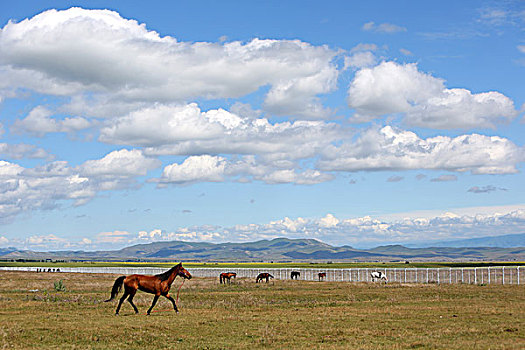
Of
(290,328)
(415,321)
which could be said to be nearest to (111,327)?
(290,328)

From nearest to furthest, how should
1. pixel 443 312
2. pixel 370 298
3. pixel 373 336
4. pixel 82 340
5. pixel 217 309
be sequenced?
pixel 82 340 < pixel 373 336 < pixel 443 312 < pixel 217 309 < pixel 370 298

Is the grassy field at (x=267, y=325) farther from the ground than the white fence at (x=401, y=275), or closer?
farther from the ground

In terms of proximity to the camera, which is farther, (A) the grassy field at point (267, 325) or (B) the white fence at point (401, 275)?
(B) the white fence at point (401, 275)

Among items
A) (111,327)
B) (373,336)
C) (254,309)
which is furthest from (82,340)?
(254,309)

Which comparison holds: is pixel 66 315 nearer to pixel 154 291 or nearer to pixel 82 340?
pixel 154 291

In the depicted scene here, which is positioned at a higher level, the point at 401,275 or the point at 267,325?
the point at 267,325

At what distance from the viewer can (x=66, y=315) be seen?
96.5ft

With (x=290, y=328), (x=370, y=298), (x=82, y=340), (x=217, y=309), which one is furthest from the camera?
(x=370, y=298)

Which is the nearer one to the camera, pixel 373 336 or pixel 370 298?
pixel 373 336

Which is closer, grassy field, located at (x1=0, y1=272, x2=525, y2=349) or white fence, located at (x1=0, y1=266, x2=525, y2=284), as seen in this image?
grassy field, located at (x1=0, y1=272, x2=525, y2=349)

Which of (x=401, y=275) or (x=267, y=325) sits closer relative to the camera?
(x=267, y=325)

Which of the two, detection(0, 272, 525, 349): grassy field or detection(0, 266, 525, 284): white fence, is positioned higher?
detection(0, 272, 525, 349): grassy field

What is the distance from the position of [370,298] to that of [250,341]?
22.1m

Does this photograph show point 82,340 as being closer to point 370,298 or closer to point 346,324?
point 346,324
